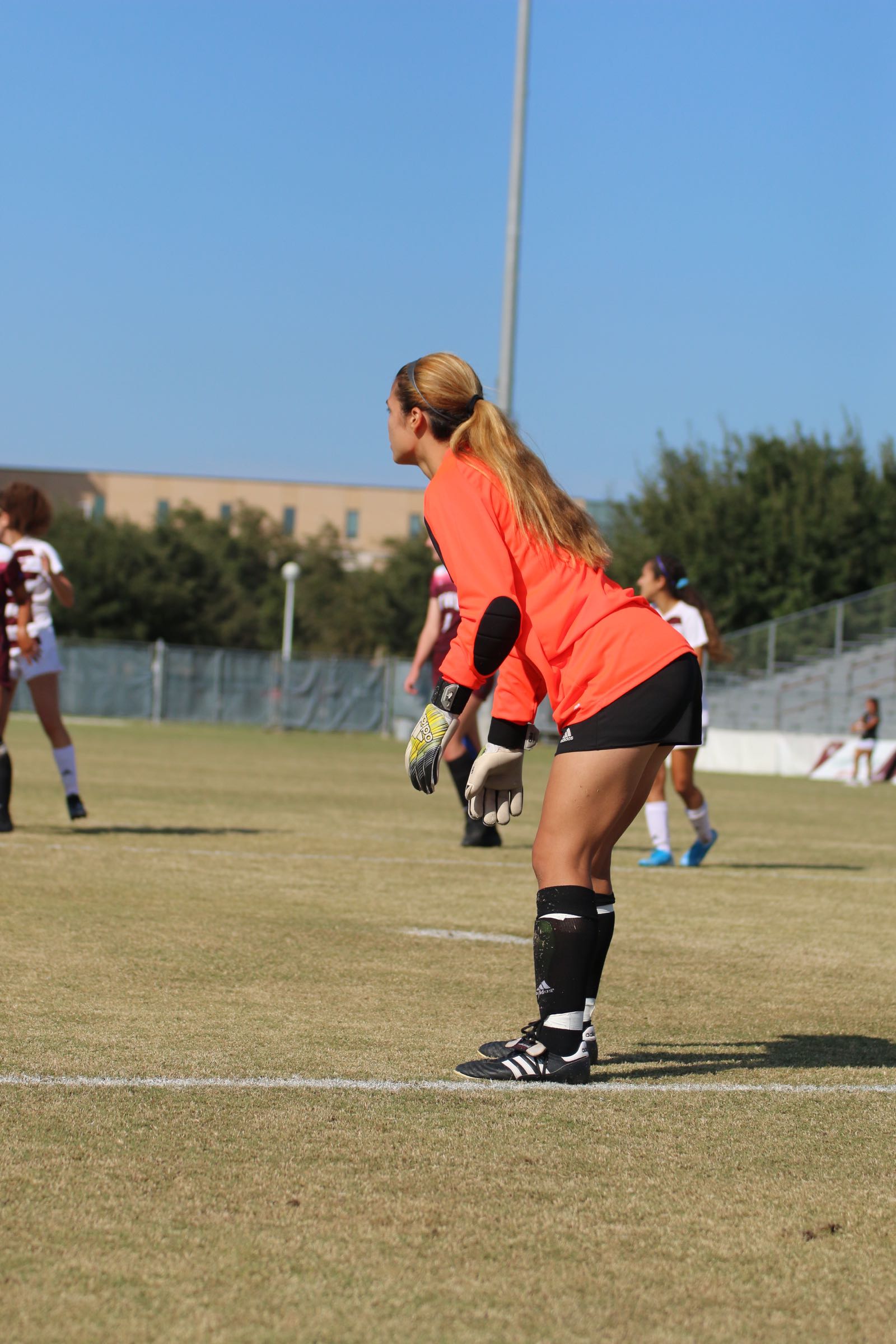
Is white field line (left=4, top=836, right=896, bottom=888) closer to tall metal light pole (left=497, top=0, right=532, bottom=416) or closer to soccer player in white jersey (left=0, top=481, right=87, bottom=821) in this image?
soccer player in white jersey (left=0, top=481, right=87, bottom=821)

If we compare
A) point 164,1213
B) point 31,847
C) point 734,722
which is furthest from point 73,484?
point 164,1213

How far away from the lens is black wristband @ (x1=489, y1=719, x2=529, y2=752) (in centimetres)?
404

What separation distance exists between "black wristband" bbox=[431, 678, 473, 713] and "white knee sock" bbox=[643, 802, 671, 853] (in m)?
5.88

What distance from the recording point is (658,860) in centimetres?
973

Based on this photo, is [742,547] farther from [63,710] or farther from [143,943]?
[143,943]

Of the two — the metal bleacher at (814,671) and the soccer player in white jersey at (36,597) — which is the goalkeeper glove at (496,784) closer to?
the soccer player in white jersey at (36,597)

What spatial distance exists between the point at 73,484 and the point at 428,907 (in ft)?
308

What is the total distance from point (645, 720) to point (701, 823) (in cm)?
605

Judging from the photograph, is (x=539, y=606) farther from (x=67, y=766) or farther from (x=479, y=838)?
(x=67, y=766)

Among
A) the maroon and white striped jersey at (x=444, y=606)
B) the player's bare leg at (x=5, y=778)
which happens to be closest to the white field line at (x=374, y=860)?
the player's bare leg at (x=5, y=778)

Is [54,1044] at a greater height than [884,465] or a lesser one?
lesser

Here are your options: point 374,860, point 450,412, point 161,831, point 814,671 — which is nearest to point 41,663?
point 161,831

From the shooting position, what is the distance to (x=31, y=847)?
8.74 meters

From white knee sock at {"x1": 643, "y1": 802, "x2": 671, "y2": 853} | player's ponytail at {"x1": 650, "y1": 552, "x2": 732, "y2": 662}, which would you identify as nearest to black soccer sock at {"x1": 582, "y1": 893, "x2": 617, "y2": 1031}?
player's ponytail at {"x1": 650, "y1": 552, "x2": 732, "y2": 662}
